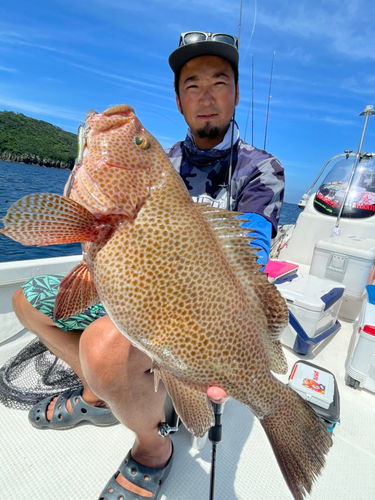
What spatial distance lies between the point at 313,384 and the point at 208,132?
262 centimetres

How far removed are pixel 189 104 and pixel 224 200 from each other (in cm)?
96

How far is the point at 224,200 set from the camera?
8.85 feet

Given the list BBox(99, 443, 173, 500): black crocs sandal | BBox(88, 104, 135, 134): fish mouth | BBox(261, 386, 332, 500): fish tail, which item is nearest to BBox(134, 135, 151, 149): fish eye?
BBox(88, 104, 135, 134): fish mouth

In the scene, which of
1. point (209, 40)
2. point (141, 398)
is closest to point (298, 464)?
point (141, 398)

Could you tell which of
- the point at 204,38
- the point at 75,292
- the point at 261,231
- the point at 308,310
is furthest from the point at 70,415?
the point at 204,38

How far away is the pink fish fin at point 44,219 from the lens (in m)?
1.39

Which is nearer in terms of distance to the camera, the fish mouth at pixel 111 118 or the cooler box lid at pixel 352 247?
the fish mouth at pixel 111 118

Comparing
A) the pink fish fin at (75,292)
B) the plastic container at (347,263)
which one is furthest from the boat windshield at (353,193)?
the pink fish fin at (75,292)

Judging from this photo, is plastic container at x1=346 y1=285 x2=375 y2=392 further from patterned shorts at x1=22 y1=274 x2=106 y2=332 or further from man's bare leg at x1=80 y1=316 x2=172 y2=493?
patterned shorts at x1=22 y1=274 x2=106 y2=332

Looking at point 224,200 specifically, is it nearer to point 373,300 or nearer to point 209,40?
point 209,40

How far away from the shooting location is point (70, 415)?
8.12ft

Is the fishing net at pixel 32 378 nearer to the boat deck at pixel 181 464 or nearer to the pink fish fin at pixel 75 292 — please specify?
the boat deck at pixel 181 464

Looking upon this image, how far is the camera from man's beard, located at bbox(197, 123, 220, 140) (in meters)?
2.78

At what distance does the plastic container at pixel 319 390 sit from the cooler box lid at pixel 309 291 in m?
0.94
